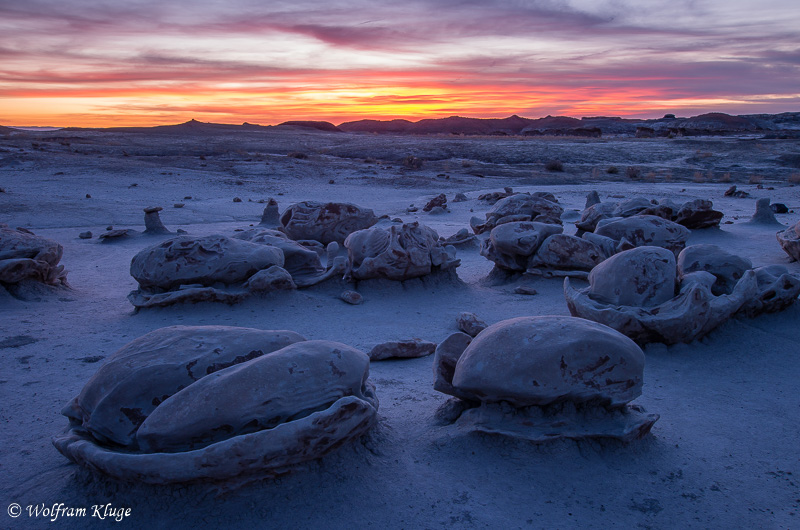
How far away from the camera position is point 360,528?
2.28m

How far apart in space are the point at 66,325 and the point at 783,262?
7.70 metres

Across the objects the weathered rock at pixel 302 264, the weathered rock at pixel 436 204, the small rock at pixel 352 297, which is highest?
the weathered rock at pixel 302 264

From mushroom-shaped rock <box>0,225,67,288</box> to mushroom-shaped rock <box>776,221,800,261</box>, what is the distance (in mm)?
8128

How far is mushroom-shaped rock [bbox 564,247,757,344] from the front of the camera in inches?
167

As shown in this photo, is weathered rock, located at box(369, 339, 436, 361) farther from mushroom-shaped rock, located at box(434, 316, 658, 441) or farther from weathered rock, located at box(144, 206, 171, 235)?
weathered rock, located at box(144, 206, 171, 235)

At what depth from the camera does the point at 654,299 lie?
446 centimetres

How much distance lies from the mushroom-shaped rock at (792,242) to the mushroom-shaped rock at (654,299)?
8.63 ft

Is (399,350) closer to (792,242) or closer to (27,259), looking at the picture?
(27,259)

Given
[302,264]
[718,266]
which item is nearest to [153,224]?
[302,264]

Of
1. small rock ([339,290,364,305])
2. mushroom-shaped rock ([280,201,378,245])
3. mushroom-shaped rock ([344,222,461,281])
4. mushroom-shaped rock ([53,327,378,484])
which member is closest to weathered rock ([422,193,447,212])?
mushroom-shaped rock ([280,201,378,245])

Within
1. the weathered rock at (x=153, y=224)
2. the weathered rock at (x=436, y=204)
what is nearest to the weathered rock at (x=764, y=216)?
the weathered rock at (x=436, y=204)

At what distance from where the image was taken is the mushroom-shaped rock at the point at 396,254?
6.20 m

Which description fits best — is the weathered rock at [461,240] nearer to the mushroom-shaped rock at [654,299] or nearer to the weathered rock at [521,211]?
the weathered rock at [521,211]

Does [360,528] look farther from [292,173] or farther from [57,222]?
[292,173]
